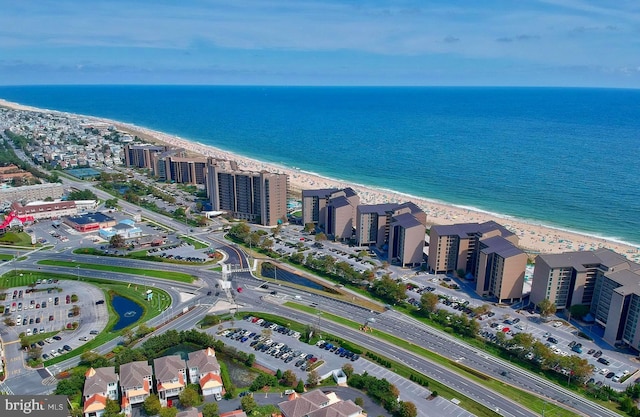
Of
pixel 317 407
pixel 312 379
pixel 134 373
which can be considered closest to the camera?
pixel 317 407

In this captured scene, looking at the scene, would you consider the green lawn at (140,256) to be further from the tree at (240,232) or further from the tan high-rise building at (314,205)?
the tan high-rise building at (314,205)

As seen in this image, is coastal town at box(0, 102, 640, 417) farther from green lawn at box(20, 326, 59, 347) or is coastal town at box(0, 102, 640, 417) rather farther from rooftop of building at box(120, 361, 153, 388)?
green lawn at box(20, 326, 59, 347)

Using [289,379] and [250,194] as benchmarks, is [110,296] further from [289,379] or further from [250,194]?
[250,194]

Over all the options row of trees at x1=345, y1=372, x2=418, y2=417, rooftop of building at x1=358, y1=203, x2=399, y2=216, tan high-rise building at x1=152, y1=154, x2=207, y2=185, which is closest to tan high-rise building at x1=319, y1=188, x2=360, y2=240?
rooftop of building at x1=358, y1=203, x2=399, y2=216

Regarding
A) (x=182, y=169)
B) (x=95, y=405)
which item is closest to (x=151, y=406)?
(x=95, y=405)

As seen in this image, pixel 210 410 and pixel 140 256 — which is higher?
pixel 210 410

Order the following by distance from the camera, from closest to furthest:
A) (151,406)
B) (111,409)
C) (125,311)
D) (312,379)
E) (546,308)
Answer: (151,406), (111,409), (312,379), (546,308), (125,311)

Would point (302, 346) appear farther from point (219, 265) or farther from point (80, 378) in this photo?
point (219, 265)
